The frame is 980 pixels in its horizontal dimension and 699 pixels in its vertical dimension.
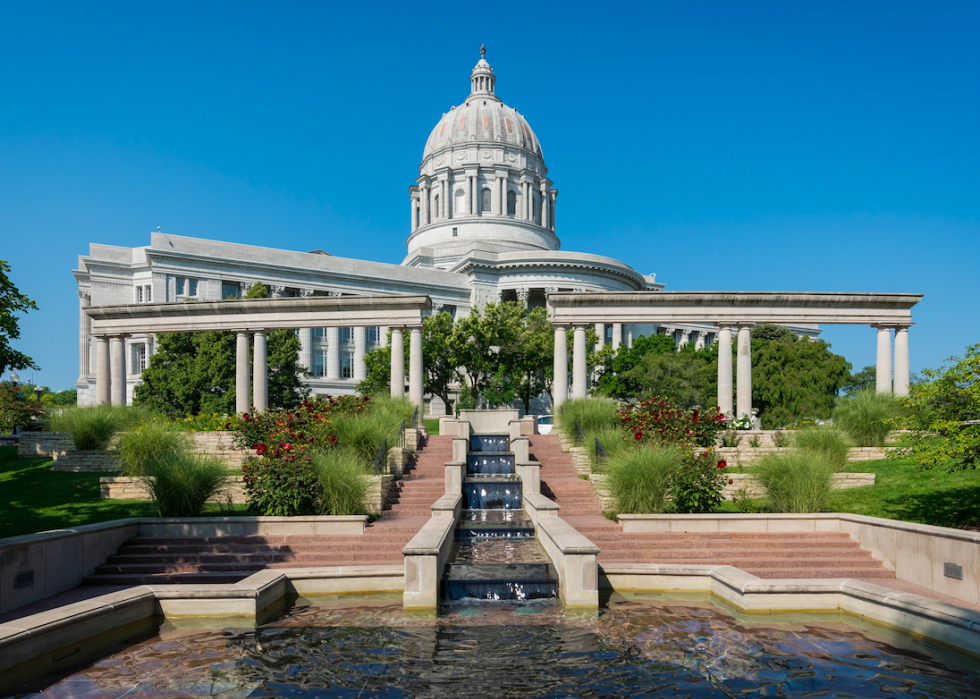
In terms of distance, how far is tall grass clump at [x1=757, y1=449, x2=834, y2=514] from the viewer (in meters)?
14.4

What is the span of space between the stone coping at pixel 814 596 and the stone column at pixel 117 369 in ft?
94.0

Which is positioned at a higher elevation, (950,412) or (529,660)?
(950,412)

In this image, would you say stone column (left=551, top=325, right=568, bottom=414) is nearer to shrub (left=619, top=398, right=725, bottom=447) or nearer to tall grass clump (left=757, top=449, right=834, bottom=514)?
shrub (left=619, top=398, right=725, bottom=447)

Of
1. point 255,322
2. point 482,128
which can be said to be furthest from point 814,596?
point 482,128

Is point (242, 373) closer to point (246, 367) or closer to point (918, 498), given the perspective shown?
point (246, 367)

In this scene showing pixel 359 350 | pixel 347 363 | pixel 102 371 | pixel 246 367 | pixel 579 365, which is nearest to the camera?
pixel 579 365

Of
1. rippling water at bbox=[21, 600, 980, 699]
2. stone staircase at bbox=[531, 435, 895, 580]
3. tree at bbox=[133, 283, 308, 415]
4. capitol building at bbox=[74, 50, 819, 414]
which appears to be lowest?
rippling water at bbox=[21, 600, 980, 699]

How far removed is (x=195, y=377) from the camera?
40594 mm

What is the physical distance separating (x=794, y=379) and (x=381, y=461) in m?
40.6

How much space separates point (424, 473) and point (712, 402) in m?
34.1

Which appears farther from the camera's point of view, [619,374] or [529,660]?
[619,374]

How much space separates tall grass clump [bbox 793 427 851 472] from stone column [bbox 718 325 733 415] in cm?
1149

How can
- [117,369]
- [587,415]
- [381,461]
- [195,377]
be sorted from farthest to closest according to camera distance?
[195,377] < [117,369] < [587,415] < [381,461]

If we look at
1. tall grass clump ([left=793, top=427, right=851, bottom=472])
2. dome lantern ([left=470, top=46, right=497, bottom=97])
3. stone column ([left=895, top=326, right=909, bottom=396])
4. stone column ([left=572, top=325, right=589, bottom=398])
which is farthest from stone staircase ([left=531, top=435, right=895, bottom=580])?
dome lantern ([left=470, top=46, right=497, bottom=97])
